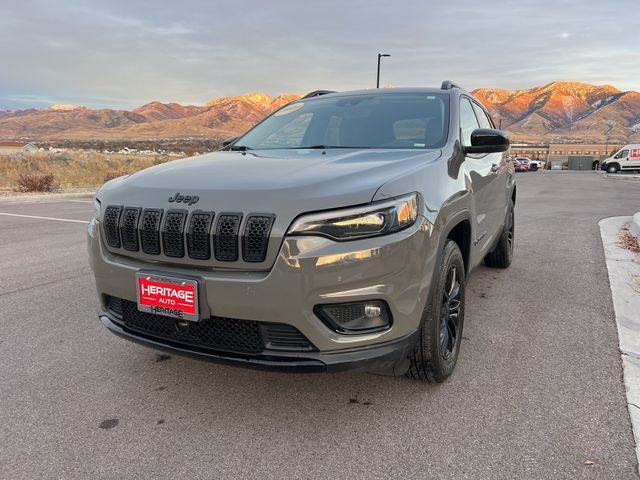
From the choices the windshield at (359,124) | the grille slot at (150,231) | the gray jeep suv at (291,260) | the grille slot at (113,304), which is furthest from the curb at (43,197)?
the grille slot at (150,231)

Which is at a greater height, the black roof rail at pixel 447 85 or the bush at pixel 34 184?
the black roof rail at pixel 447 85

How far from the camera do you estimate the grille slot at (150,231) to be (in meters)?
2.49

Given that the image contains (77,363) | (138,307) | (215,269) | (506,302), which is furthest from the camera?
(506,302)

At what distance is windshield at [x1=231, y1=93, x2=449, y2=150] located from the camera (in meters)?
3.49

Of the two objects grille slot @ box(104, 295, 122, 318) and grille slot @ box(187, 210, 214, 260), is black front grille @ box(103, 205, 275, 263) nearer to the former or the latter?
grille slot @ box(187, 210, 214, 260)

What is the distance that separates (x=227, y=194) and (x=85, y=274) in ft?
12.7

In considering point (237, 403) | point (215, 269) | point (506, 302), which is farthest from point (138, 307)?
point (506, 302)

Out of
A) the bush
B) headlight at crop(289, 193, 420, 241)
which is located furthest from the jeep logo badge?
the bush

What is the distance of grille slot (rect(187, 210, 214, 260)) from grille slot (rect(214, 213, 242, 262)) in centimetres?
5

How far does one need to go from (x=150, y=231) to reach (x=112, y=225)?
1.13 ft

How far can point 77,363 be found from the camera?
3312 millimetres

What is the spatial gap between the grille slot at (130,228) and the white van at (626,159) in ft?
142

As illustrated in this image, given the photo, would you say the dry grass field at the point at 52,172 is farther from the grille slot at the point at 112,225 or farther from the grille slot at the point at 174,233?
the grille slot at the point at 174,233

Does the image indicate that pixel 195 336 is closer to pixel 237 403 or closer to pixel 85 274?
pixel 237 403
